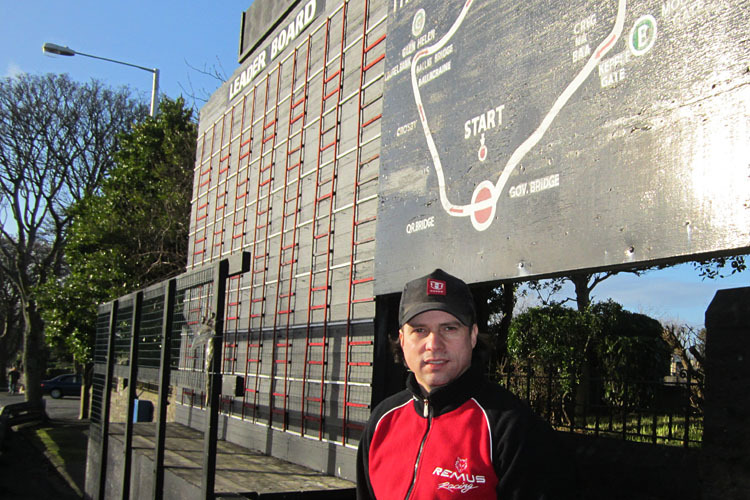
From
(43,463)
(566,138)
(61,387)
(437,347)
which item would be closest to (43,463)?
(43,463)

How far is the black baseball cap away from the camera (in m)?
2.74

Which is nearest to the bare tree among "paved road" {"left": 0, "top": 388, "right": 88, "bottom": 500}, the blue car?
"paved road" {"left": 0, "top": 388, "right": 88, "bottom": 500}

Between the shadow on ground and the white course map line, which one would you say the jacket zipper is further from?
the shadow on ground

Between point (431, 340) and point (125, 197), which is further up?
point (125, 197)

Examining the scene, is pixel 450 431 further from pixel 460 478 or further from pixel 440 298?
pixel 440 298

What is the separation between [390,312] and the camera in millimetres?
7164

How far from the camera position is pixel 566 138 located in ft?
15.0

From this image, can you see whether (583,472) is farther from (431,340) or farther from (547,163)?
(431,340)

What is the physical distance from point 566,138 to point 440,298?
2320 mm

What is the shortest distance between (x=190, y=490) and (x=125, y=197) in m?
17.6

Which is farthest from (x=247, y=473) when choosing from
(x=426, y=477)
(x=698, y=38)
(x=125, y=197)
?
(x=125, y=197)

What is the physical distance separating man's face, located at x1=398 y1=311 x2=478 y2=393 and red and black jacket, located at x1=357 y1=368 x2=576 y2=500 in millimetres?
46

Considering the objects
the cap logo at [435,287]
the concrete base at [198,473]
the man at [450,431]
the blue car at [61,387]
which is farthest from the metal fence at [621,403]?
the blue car at [61,387]

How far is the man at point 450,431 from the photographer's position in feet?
7.93
